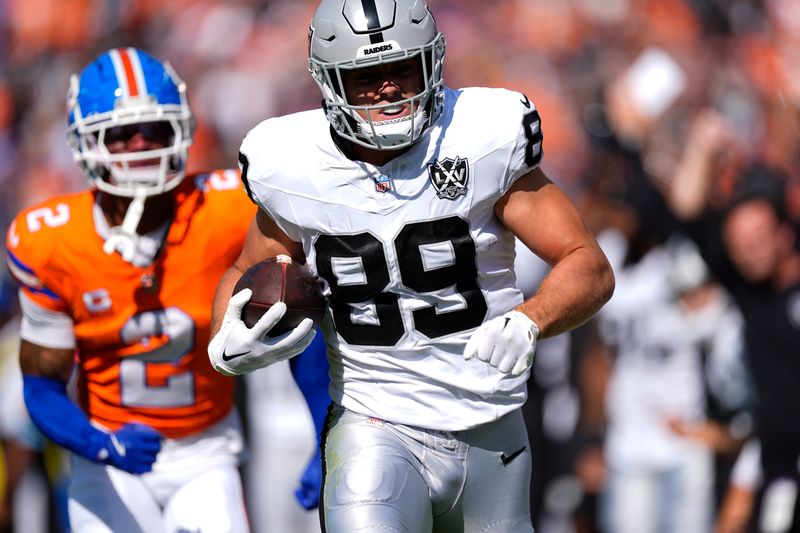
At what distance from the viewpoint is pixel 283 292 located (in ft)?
10.5

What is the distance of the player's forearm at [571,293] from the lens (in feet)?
10.2

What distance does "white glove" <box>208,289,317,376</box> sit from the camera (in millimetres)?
3150

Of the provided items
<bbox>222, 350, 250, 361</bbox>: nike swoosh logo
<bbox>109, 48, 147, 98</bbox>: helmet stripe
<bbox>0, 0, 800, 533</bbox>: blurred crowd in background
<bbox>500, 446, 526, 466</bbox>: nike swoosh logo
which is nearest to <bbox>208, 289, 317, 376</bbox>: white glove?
<bbox>222, 350, 250, 361</bbox>: nike swoosh logo

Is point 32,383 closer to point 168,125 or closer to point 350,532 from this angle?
point 168,125

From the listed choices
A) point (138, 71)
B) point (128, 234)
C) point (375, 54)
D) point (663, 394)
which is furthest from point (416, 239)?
point (663, 394)

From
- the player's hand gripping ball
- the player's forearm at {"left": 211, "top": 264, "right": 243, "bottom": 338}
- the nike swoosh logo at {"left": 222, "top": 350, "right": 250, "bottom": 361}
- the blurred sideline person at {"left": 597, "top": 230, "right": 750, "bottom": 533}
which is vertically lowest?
the blurred sideline person at {"left": 597, "top": 230, "right": 750, "bottom": 533}

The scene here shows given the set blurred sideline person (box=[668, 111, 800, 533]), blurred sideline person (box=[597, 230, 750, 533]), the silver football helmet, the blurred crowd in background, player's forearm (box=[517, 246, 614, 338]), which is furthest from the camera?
the blurred crowd in background

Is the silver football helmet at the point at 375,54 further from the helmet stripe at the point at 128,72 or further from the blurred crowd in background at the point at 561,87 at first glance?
the blurred crowd in background at the point at 561,87

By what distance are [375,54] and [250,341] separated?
764mm

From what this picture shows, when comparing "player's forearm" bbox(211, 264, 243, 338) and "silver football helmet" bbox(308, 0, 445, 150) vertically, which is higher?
"silver football helmet" bbox(308, 0, 445, 150)

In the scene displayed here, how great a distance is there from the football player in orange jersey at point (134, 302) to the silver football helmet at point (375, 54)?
0.93 m

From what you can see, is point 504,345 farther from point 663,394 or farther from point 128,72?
point 663,394

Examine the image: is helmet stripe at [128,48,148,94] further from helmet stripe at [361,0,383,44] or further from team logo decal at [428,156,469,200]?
team logo decal at [428,156,469,200]

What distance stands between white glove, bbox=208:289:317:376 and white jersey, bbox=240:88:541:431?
231 mm
